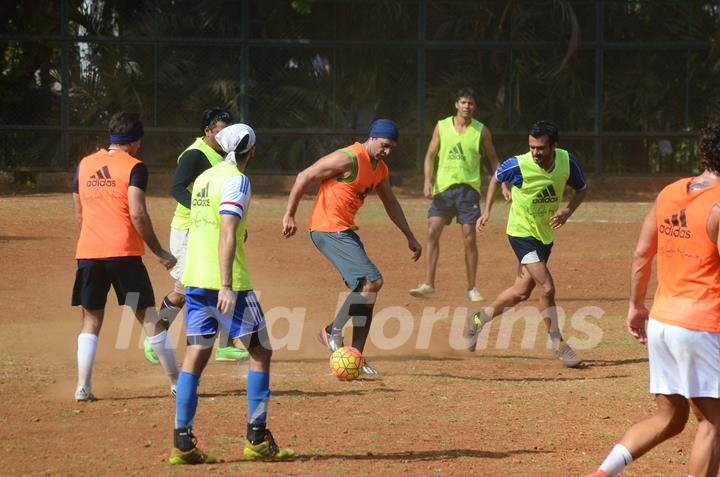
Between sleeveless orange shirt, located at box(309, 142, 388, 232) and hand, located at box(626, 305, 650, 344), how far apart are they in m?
4.20

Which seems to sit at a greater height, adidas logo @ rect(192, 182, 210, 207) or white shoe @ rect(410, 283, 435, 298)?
adidas logo @ rect(192, 182, 210, 207)

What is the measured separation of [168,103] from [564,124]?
27.0 ft

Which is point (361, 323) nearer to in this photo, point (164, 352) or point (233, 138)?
point (164, 352)

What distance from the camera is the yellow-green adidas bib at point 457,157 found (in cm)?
1480

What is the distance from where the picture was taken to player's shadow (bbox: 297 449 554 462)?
7.61 m

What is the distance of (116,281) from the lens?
29.6 feet

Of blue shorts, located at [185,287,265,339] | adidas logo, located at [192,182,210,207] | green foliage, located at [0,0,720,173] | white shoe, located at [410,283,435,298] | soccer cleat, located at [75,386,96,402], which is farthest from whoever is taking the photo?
green foliage, located at [0,0,720,173]

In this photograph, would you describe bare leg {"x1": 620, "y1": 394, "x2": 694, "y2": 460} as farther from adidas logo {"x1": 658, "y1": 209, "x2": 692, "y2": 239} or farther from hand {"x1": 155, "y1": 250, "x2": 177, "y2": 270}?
hand {"x1": 155, "y1": 250, "x2": 177, "y2": 270}

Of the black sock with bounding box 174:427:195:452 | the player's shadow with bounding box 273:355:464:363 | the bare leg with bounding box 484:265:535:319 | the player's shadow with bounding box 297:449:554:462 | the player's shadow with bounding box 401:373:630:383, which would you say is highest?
the bare leg with bounding box 484:265:535:319

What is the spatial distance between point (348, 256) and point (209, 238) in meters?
2.87

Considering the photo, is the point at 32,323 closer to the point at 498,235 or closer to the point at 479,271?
the point at 479,271

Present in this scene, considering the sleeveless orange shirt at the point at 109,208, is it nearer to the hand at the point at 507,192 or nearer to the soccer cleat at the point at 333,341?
the soccer cleat at the point at 333,341

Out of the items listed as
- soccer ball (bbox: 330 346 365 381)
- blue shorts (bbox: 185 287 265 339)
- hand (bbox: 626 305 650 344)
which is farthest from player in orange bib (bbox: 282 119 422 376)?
hand (bbox: 626 305 650 344)

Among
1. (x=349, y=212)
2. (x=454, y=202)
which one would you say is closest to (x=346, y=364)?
(x=349, y=212)
